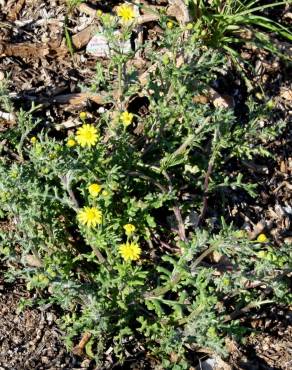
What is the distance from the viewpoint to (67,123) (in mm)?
4746

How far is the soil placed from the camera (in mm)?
3988

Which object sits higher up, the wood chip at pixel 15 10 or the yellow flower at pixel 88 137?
the yellow flower at pixel 88 137

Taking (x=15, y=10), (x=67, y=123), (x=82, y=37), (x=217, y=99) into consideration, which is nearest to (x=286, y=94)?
(x=217, y=99)

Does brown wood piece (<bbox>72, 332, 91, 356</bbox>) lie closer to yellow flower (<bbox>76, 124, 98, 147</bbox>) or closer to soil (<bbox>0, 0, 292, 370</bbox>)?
soil (<bbox>0, 0, 292, 370</bbox>)

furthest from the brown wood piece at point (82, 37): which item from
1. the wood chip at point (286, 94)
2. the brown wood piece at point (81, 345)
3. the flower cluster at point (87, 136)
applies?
the brown wood piece at point (81, 345)

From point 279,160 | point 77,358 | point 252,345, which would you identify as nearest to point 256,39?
point 279,160

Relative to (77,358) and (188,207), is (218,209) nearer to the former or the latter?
(188,207)

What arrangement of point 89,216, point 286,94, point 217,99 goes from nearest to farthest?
point 89,216 < point 217,99 < point 286,94

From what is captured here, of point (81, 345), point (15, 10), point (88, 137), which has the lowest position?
point (81, 345)

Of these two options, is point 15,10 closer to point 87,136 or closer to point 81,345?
point 87,136

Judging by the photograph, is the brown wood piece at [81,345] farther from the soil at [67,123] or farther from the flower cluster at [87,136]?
the flower cluster at [87,136]

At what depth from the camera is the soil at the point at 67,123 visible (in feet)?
13.1

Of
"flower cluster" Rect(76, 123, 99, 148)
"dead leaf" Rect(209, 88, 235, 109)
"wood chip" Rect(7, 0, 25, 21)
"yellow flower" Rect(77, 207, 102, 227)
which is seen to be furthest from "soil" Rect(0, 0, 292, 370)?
"flower cluster" Rect(76, 123, 99, 148)

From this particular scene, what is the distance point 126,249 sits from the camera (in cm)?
339
